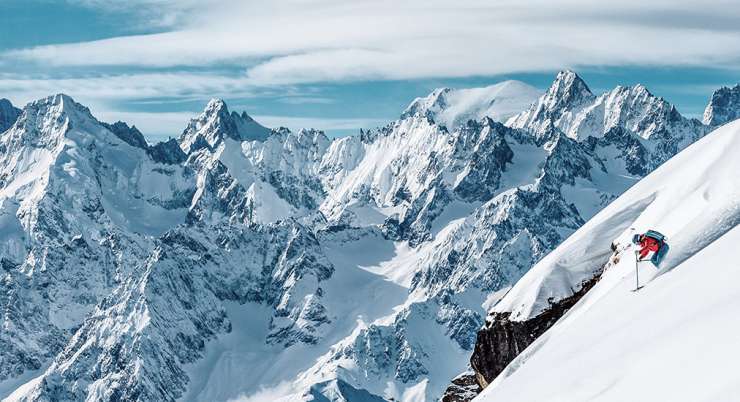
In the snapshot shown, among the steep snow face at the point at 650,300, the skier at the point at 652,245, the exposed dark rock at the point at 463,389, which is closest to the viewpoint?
the steep snow face at the point at 650,300

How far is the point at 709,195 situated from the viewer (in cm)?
3769

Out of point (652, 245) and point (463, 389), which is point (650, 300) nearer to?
point (652, 245)

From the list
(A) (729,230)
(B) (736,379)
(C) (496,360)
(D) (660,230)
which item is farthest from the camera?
(C) (496,360)

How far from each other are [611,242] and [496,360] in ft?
23.9

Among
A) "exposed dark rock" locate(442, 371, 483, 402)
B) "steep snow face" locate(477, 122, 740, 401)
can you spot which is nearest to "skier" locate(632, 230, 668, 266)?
"steep snow face" locate(477, 122, 740, 401)

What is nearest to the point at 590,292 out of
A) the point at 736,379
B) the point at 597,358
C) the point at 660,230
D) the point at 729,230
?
the point at 660,230

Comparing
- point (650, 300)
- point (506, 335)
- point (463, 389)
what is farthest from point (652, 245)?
point (463, 389)

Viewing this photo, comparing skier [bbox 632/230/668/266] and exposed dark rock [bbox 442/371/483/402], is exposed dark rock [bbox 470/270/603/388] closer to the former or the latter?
exposed dark rock [bbox 442/371/483/402]

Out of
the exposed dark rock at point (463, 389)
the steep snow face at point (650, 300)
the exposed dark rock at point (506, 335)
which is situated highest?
the steep snow face at point (650, 300)

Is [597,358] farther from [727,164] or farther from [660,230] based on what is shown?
[727,164]

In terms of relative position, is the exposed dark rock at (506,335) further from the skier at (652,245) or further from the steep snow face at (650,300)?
the skier at (652,245)

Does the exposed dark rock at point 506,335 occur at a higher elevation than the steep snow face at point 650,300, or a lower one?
lower

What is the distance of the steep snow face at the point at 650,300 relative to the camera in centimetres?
2341

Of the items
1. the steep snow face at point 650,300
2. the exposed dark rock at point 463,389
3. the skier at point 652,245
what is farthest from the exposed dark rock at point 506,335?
the skier at point 652,245
